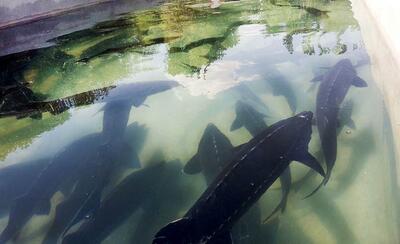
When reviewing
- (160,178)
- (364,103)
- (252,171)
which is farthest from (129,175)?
(364,103)

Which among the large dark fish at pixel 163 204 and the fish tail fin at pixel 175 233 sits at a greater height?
the fish tail fin at pixel 175 233

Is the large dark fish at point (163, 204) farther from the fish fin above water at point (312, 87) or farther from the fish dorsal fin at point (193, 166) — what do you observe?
the fish fin above water at point (312, 87)

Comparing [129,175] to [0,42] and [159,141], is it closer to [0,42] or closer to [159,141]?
[159,141]

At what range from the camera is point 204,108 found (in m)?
4.82

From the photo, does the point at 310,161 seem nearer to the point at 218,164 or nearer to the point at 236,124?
the point at 218,164

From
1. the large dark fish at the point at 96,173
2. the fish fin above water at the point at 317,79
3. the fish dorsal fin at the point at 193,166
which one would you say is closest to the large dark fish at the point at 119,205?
the large dark fish at the point at 96,173

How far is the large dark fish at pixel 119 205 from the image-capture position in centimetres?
321

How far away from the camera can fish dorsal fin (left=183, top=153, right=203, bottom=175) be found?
3.74m

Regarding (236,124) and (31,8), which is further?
(31,8)

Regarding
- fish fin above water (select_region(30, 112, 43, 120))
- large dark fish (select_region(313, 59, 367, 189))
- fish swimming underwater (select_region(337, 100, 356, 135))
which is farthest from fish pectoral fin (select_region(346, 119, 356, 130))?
fish fin above water (select_region(30, 112, 43, 120))

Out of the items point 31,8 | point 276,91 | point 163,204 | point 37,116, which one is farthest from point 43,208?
point 31,8

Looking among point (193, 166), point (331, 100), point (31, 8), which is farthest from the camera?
point (31, 8)

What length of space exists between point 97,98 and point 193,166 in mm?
2538

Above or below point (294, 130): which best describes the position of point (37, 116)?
below
